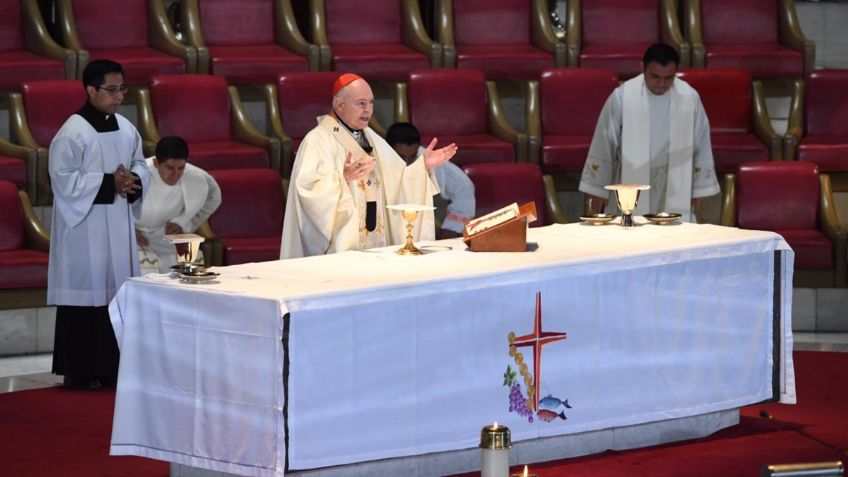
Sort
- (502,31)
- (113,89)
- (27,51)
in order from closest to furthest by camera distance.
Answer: (113,89)
(27,51)
(502,31)

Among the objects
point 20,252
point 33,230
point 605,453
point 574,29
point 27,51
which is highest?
point 574,29

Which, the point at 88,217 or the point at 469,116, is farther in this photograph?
the point at 469,116

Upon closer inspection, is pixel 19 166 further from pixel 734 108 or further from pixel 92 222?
pixel 734 108

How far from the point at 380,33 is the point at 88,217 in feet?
10.4

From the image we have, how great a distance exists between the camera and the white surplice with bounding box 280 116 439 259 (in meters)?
6.44

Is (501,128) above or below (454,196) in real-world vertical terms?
above

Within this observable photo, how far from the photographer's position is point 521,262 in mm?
5730

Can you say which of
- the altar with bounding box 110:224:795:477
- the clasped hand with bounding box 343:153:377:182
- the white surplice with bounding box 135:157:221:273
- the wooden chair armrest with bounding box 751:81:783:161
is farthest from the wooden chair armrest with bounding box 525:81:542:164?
the clasped hand with bounding box 343:153:377:182

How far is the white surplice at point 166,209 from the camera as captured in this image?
25.5 feet

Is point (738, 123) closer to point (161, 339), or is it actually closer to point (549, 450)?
point (549, 450)

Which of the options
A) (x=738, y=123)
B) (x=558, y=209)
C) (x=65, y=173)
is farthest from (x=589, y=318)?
(x=738, y=123)

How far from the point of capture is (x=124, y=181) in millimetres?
7152

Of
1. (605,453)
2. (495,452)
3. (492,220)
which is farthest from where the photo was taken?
(492,220)

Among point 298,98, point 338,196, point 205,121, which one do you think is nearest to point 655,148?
point 298,98
